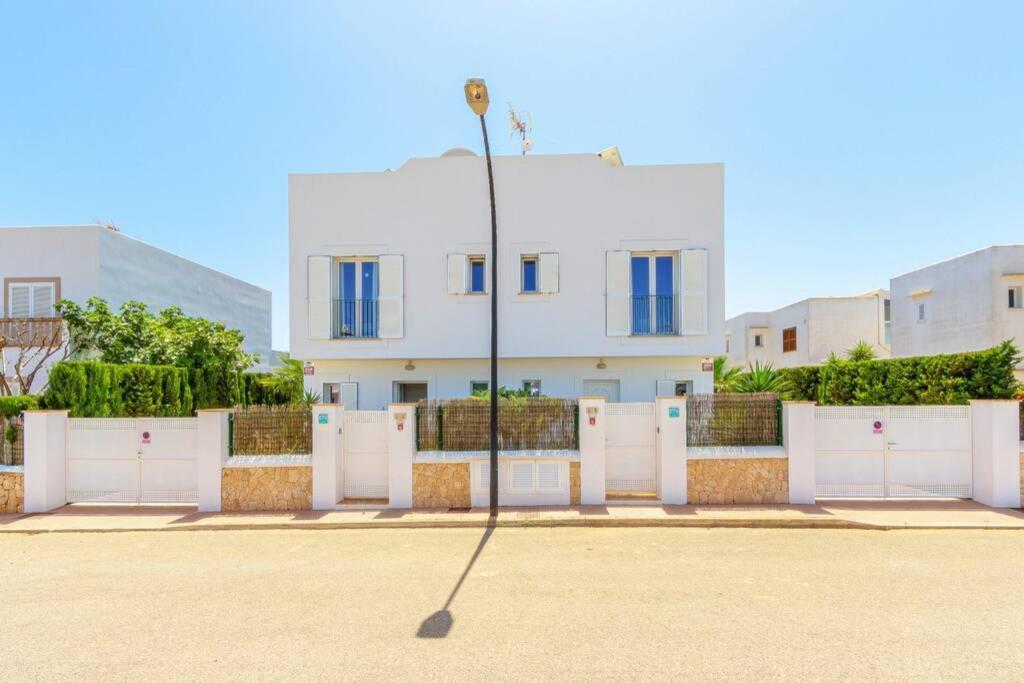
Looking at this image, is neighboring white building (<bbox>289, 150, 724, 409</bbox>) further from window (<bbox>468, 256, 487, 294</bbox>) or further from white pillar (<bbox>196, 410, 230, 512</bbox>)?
white pillar (<bbox>196, 410, 230, 512</bbox>)

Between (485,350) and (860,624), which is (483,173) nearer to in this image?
(485,350)

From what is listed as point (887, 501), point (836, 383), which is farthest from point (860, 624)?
point (836, 383)

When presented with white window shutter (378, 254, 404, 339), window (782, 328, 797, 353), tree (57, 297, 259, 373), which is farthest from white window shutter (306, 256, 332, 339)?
window (782, 328, 797, 353)

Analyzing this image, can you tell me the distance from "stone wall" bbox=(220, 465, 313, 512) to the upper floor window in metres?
25.5

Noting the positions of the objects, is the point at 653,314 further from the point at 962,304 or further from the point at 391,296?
the point at 962,304

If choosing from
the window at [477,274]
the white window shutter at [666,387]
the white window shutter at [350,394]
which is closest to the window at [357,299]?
the white window shutter at [350,394]

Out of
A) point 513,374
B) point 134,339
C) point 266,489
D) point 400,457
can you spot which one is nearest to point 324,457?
point 266,489

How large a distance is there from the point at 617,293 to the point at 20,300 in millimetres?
18961

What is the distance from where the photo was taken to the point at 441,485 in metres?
8.54

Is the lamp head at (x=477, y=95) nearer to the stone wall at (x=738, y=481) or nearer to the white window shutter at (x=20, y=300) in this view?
the stone wall at (x=738, y=481)

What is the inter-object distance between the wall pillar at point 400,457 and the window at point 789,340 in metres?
29.5

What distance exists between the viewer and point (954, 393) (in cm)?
1181

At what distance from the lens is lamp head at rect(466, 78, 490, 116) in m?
7.06

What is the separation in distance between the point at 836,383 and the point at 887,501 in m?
9.87
